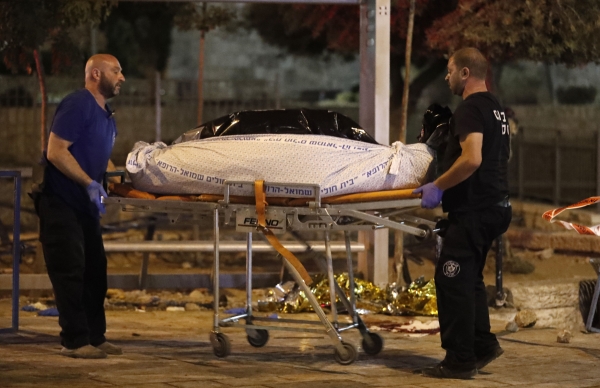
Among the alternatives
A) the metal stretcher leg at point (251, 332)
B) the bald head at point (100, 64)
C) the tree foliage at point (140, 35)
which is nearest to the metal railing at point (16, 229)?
the bald head at point (100, 64)

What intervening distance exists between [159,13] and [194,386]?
701 inches

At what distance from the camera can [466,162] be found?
5.78m

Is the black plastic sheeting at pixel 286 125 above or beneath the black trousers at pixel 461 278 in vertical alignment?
above

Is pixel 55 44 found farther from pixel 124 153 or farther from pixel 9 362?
pixel 124 153

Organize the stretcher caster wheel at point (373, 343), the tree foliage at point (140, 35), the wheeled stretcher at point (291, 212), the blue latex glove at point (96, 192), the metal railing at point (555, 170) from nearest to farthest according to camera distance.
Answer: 1. the wheeled stretcher at point (291, 212)
2. the blue latex glove at point (96, 192)
3. the stretcher caster wheel at point (373, 343)
4. the metal railing at point (555, 170)
5. the tree foliage at point (140, 35)

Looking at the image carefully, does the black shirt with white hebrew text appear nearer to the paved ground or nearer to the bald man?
the paved ground

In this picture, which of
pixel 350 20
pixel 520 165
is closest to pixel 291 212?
pixel 350 20

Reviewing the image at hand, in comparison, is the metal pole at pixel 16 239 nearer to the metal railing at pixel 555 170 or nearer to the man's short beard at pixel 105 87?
the man's short beard at pixel 105 87

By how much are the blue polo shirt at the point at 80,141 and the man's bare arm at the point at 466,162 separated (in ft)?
7.01

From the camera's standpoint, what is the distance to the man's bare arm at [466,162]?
5785 millimetres

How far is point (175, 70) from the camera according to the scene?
101ft

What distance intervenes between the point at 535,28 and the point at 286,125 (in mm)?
4409

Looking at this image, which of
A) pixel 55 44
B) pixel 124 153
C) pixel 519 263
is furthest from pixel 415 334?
pixel 124 153

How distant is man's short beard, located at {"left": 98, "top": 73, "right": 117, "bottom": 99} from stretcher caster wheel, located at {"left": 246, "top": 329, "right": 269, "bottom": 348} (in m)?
1.82
